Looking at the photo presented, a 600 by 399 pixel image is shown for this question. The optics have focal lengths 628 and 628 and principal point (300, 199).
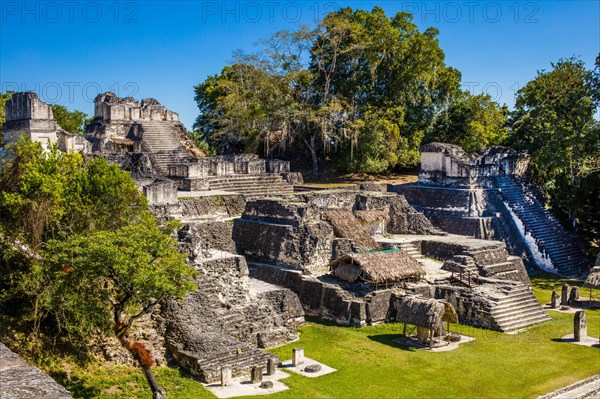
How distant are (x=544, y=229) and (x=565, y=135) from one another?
4.05 meters

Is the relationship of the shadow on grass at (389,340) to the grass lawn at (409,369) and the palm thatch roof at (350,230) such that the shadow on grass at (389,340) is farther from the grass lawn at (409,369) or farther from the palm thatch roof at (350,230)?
the palm thatch roof at (350,230)

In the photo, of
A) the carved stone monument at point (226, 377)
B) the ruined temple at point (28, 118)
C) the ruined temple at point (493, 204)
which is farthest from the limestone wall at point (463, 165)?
the carved stone monument at point (226, 377)

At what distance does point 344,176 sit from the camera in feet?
110

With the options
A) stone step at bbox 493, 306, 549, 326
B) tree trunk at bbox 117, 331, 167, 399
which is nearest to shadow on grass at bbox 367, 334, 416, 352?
stone step at bbox 493, 306, 549, 326

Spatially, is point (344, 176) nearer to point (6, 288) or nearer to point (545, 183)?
point (545, 183)

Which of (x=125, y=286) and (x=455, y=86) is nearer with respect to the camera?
(x=125, y=286)

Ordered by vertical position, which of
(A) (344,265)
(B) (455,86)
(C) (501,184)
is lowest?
(A) (344,265)

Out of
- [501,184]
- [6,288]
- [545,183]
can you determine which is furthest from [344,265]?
[545,183]

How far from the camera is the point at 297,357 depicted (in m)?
13.7

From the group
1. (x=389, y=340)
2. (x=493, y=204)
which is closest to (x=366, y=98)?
(x=493, y=204)

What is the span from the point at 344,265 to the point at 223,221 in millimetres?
5120

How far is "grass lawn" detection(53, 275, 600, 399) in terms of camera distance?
11.8 metres

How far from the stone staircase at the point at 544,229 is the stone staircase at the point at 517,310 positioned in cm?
640

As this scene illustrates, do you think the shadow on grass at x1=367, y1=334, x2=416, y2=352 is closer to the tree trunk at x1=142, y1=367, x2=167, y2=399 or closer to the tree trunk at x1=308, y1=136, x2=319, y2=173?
the tree trunk at x1=142, y1=367, x2=167, y2=399
